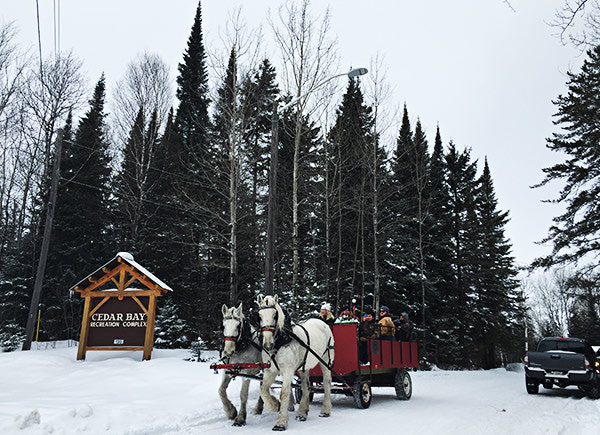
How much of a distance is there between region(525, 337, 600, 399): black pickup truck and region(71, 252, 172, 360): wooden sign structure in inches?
482

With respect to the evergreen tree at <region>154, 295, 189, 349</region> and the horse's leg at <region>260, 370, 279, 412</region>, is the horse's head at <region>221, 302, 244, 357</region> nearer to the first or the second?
the horse's leg at <region>260, 370, 279, 412</region>

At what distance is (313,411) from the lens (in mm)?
9242

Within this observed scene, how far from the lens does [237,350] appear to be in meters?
8.06

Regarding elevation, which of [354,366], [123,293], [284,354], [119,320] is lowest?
[354,366]

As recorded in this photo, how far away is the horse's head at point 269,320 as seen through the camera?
721cm

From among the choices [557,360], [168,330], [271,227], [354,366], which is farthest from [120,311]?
[557,360]

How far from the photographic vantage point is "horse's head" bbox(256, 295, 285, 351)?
721 cm

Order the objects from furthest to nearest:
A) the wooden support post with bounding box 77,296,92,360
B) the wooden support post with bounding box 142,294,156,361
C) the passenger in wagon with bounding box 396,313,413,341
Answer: the wooden support post with bounding box 77,296,92,360
the wooden support post with bounding box 142,294,156,361
the passenger in wagon with bounding box 396,313,413,341

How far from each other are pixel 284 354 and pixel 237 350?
94 centimetres

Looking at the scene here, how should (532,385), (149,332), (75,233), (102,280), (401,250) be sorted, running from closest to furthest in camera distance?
(532,385) < (149,332) < (102,280) < (401,250) < (75,233)

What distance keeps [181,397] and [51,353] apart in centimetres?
837

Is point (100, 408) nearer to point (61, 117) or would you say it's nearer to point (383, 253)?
point (383, 253)

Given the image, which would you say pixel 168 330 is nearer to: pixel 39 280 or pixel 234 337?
pixel 39 280

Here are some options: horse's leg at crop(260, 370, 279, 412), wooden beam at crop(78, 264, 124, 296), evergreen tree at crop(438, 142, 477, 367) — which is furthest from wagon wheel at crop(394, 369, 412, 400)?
evergreen tree at crop(438, 142, 477, 367)
